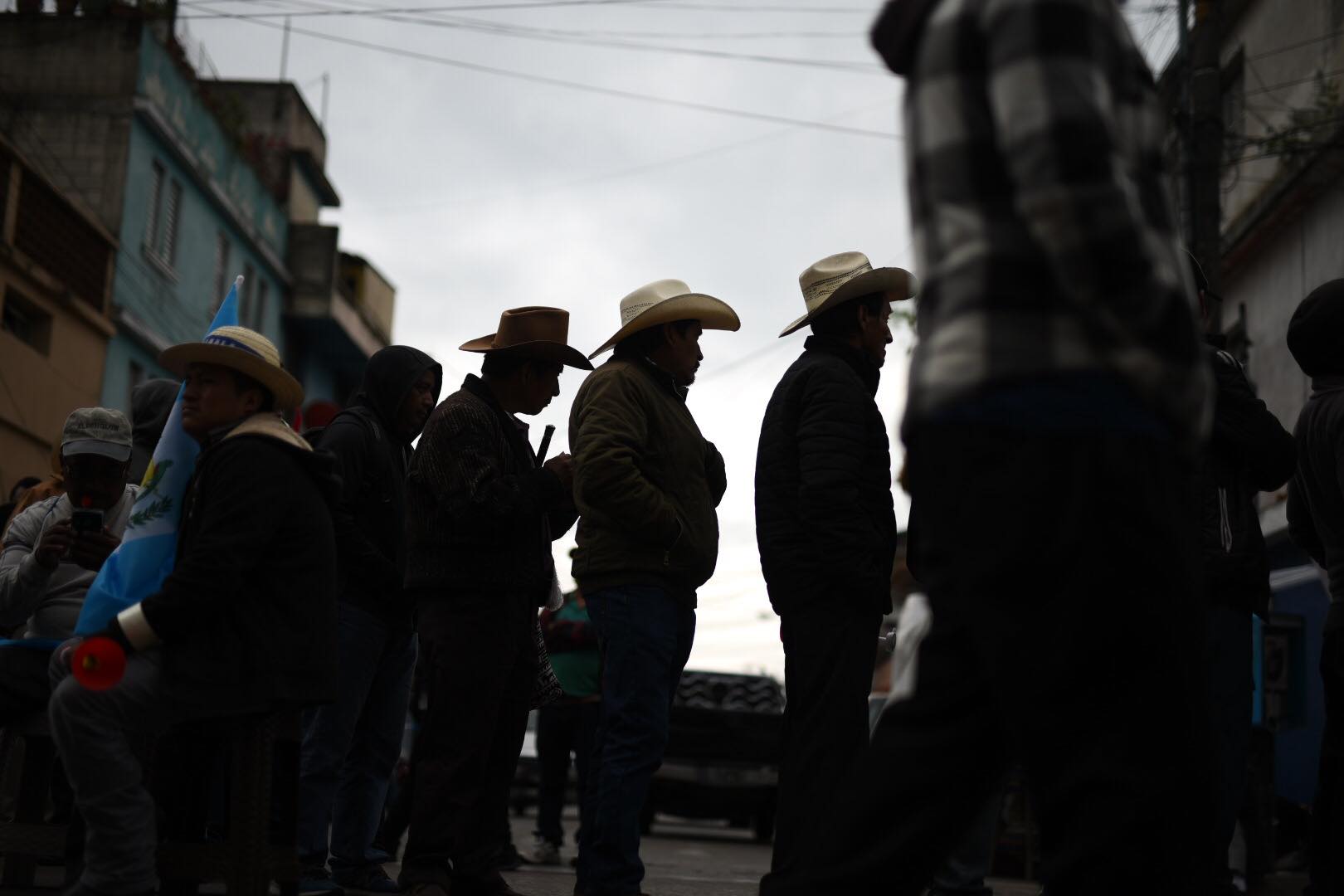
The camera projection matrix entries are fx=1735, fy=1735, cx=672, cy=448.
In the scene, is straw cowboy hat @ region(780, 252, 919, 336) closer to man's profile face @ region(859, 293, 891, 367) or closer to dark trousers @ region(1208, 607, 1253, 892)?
man's profile face @ region(859, 293, 891, 367)

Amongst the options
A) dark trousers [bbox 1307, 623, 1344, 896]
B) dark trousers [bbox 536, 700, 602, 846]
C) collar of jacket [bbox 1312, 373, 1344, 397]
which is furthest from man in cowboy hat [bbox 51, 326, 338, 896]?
dark trousers [bbox 536, 700, 602, 846]

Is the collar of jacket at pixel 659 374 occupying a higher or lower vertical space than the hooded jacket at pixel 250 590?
higher

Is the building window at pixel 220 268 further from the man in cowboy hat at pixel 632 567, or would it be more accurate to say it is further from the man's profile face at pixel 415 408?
the man in cowboy hat at pixel 632 567

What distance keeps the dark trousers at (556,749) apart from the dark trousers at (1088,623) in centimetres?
749

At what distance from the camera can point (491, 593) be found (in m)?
6.04

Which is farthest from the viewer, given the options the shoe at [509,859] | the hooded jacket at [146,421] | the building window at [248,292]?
the building window at [248,292]

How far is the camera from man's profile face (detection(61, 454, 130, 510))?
6.15m

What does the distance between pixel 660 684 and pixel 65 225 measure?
813 inches

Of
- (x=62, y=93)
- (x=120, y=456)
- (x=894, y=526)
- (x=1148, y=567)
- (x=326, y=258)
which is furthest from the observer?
(x=326, y=258)

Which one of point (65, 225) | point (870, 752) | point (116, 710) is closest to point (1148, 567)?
point (870, 752)

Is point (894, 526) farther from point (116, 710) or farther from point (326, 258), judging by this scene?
point (326, 258)

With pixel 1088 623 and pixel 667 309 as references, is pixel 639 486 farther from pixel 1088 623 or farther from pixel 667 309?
pixel 1088 623

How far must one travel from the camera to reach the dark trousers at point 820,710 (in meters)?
5.55

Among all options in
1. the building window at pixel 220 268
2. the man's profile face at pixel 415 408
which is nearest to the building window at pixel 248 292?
the building window at pixel 220 268
